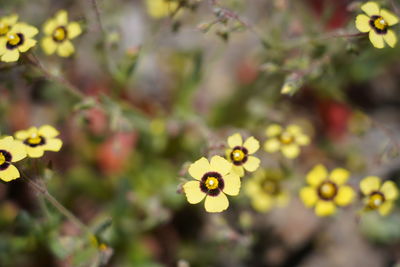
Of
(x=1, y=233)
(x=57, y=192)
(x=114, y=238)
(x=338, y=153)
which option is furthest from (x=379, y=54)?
(x=1, y=233)

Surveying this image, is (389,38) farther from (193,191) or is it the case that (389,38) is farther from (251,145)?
(193,191)

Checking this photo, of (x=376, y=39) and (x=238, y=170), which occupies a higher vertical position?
(x=376, y=39)

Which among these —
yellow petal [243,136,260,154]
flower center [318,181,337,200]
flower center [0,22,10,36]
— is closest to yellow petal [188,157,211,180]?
yellow petal [243,136,260,154]

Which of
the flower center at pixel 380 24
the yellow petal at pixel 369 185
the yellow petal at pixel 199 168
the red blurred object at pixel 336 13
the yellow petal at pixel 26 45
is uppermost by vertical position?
the red blurred object at pixel 336 13

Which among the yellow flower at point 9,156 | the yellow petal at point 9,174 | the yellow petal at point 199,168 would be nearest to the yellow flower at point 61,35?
the yellow flower at point 9,156

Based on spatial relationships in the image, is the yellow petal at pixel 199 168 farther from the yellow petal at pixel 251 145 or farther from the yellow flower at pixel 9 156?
the yellow flower at pixel 9 156

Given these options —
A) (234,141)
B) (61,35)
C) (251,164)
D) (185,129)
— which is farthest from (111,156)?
(251,164)

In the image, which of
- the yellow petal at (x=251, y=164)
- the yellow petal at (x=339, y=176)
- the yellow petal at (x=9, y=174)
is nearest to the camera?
the yellow petal at (x=9, y=174)
